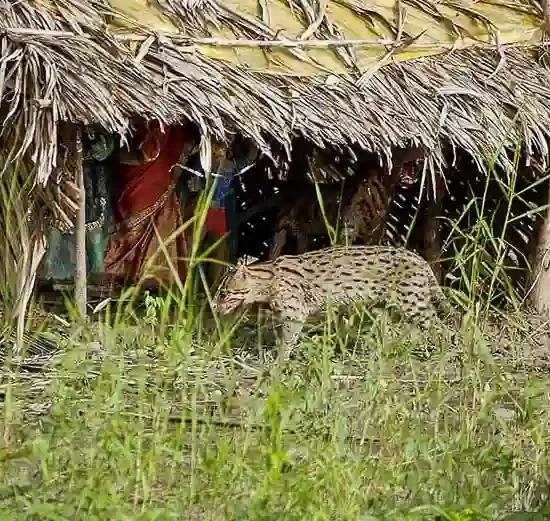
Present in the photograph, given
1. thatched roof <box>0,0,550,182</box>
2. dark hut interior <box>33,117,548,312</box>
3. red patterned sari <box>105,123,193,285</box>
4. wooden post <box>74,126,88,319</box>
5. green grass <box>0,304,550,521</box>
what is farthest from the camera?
dark hut interior <box>33,117,548,312</box>

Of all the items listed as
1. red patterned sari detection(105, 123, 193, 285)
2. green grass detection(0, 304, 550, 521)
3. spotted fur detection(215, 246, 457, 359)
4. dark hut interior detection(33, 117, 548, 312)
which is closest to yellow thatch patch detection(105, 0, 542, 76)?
dark hut interior detection(33, 117, 548, 312)

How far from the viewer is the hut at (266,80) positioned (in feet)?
18.4

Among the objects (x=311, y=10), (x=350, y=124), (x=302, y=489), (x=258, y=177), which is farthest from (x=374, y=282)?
(x=302, y=489)

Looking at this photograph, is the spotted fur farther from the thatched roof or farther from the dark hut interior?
the dark hut interior

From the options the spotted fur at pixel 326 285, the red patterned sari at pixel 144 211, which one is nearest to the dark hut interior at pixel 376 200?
the red patterned sari at pixel 144 211

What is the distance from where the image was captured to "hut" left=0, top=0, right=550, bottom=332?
220 inches

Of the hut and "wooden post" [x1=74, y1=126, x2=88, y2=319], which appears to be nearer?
the hut

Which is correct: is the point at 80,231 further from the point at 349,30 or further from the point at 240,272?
the point at 349,30

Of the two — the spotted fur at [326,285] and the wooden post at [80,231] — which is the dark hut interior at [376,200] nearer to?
the spotted fur at [326,285]

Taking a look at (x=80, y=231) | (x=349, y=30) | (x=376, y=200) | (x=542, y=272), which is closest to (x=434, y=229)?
(x=376, y=200)

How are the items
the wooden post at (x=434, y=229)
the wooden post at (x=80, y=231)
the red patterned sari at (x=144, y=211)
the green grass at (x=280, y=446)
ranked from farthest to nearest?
1. the wooden post at (x=434, y=229)
2. the red patterned sari at (x=144, y=211)
3. the wooden post at (x=80, y=231)
4. the green grass at (x=280, y=446)

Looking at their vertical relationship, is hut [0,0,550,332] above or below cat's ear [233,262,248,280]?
above

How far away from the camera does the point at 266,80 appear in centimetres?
639

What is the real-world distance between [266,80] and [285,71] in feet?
0.52
